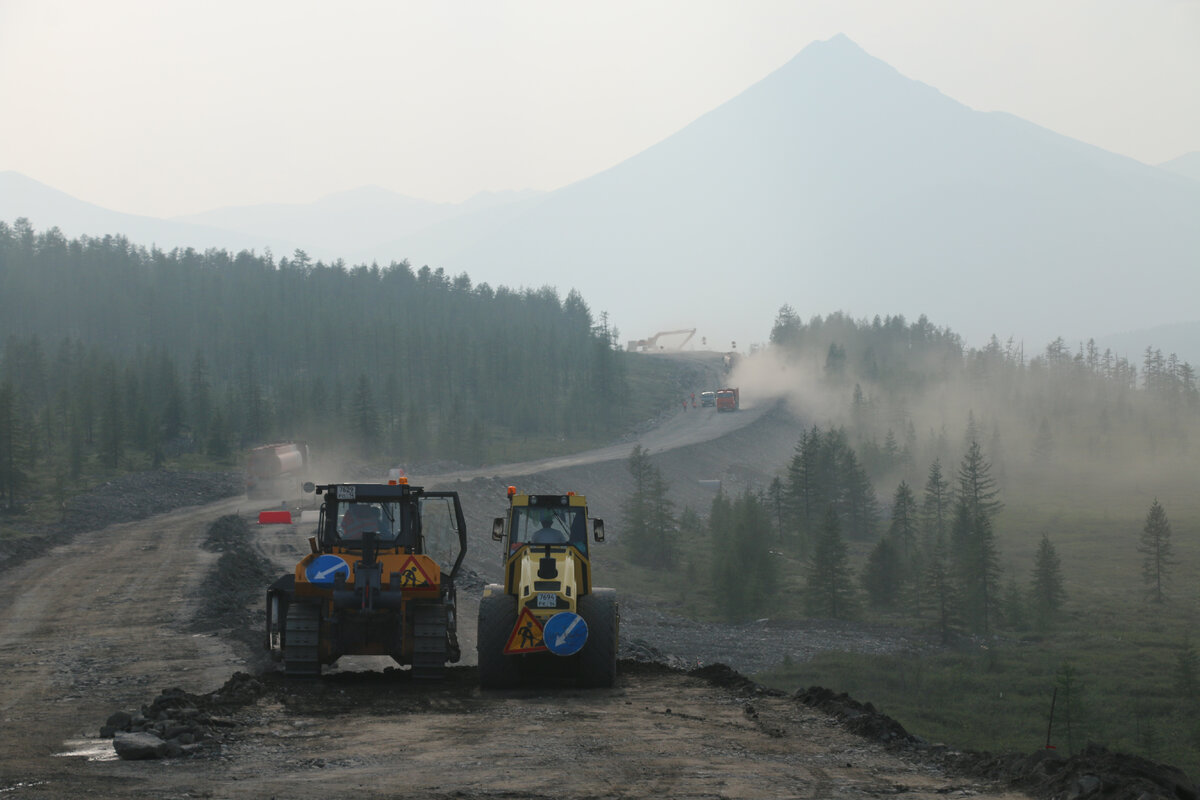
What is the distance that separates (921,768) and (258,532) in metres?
46.9

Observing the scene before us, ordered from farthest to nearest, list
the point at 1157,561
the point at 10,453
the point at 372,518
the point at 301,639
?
the point at 1157,561, the point at 10,453, the point at 372,518, the point at 301,639

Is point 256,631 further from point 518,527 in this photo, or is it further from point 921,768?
point 921,768

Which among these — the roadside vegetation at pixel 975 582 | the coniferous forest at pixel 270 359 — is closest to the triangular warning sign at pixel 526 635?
the roadside vegetation at pixel 975 582

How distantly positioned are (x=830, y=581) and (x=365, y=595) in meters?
A: 49.1

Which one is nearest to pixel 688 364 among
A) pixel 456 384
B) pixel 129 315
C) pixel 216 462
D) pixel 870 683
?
pixel 456 384

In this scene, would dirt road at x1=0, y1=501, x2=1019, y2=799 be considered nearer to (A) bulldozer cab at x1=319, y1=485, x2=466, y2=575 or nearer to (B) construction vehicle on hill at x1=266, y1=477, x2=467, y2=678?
(B) construction vehicle on hill at x1=266, y1=477, x2=467, y2=678

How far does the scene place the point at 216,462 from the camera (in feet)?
299

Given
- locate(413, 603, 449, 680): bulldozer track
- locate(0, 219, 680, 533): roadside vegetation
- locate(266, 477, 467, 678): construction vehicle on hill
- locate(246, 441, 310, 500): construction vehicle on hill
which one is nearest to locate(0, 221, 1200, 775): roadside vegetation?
locate(0, 219, 680, 533): roadside vegetation

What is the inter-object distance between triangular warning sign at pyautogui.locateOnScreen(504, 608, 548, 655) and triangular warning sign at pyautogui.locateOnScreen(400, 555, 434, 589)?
2.29 m

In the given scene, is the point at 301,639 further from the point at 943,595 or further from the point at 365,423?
the point at 365,423

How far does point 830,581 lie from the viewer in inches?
2562

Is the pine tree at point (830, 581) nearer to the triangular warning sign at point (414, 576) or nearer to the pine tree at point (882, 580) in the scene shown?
the pine tree at point (882, 580)

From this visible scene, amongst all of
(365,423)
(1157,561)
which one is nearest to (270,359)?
(365,423)

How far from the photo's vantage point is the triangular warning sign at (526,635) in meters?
19.3
